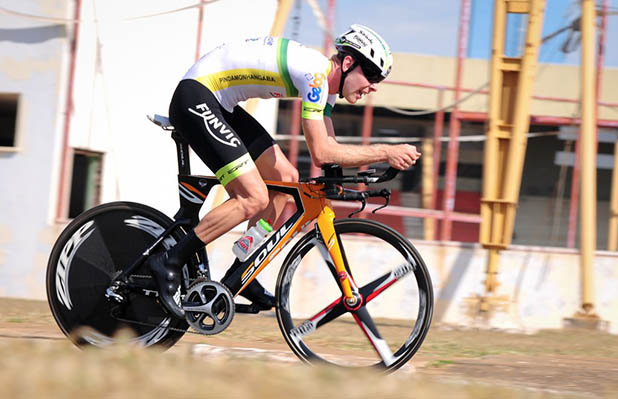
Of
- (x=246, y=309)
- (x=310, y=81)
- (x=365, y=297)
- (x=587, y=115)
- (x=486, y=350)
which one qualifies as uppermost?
(x=587, y=115)

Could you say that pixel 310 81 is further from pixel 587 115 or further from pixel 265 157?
pixel 587 115

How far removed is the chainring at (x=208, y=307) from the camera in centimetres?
414

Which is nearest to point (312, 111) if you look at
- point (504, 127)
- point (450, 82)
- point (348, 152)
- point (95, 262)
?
point (348, 152)

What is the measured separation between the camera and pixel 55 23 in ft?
32.3

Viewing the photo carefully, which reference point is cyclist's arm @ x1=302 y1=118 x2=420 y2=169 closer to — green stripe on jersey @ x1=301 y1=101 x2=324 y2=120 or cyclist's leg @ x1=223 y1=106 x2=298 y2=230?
green stripe on jersey @ x1=301 y1=101 x2=324 y2=120

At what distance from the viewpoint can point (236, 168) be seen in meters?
4.08

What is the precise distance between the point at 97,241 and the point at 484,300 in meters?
5.81

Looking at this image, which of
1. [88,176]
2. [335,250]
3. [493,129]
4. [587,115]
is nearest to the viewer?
[335,250]

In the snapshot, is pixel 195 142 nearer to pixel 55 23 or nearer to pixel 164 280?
pixel 164 280

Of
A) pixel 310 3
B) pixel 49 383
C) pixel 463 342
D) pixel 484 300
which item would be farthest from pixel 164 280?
pixel 310 3

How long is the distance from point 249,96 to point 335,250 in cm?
88

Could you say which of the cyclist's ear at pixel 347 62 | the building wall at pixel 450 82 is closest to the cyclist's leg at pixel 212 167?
the cyclist's ear at pixel 347 62

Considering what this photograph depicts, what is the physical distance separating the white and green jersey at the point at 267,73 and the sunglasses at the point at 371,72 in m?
0.17

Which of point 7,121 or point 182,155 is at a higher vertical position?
point 7,121
